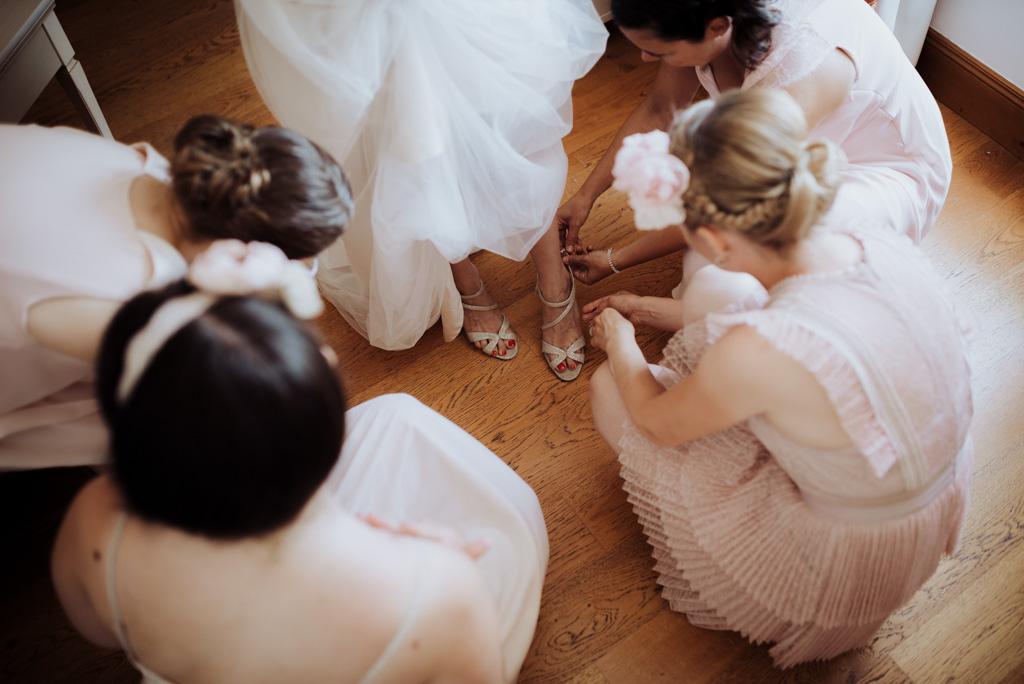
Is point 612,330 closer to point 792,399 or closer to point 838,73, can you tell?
point 792,399

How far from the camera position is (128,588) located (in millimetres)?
745

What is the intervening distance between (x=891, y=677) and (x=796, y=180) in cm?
92

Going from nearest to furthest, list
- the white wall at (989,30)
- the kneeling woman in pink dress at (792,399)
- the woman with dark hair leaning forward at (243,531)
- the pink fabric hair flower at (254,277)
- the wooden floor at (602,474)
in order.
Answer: the woman with dark hair leaning forward at (243,531) → the pink fabric hair flower at (254,277) → the kneeling woman in pink dress at (792,399) → the wooden floor at (602,474) → the white wall at (989,30)

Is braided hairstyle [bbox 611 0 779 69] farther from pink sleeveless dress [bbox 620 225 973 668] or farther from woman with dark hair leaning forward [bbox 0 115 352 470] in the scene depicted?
woman with dark hair leaning forward [bbox 0 115 352 470]

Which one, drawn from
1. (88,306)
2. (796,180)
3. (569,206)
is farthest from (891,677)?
(88,306)

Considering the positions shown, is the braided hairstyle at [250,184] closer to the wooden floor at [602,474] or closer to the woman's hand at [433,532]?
the woman's hand at [433,532]

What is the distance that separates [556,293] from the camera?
5.39ft

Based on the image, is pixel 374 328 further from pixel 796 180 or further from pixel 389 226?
pixel 796 180

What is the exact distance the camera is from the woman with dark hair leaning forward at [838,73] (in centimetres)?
119

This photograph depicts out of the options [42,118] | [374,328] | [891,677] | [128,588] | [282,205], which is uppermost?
[282,205]

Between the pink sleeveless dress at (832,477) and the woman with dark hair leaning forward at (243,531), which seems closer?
the woman with dark hair leaning forward at (243,531)

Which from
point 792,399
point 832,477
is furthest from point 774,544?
point 792,399

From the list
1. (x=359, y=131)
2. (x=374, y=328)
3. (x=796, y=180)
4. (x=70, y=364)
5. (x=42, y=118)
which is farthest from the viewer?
(x=42, y=118)

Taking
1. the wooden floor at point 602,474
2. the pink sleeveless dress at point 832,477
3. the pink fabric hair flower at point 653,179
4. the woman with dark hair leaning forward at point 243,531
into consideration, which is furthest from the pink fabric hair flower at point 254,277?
the wooden floor at point 602,474
